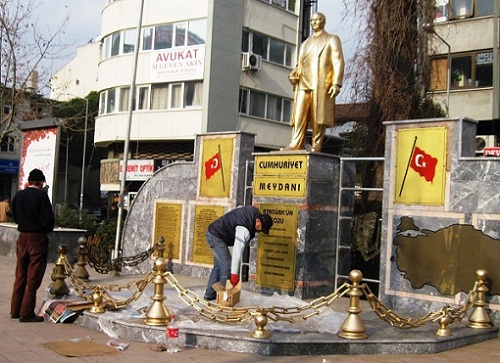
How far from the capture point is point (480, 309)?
30.4 ft

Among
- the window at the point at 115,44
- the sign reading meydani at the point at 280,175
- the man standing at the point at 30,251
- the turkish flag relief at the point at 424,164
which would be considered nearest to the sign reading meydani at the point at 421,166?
the turkish flag relief at the point at 424,164

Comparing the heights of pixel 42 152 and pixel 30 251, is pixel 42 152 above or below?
above

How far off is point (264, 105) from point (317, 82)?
19.5 metres

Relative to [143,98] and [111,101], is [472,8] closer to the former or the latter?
[143,98]

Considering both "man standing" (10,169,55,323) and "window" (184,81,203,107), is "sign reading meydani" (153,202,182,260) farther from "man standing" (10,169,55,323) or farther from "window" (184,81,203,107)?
"window" (184,81,203,107)

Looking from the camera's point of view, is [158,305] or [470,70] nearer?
[158,305]

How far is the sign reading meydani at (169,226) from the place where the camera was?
47.8 feet

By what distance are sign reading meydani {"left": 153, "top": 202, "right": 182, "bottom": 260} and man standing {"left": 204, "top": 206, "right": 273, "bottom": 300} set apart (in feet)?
14.1

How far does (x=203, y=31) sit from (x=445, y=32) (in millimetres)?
10244

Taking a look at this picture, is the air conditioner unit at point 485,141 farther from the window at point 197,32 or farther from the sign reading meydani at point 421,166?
the sign reading meydani at point 421,166

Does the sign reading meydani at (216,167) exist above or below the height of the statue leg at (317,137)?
below

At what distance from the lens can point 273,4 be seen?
31.7 m

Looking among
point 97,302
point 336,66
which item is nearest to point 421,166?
point 336,66

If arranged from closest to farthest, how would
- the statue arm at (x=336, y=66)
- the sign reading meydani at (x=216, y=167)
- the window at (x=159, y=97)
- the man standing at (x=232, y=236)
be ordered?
the man standing at (x=232, y=236), the statue arm at (x=336, y=66), the sign reading meydani at (x=216, y=167), the window at (x=159, y=97)
